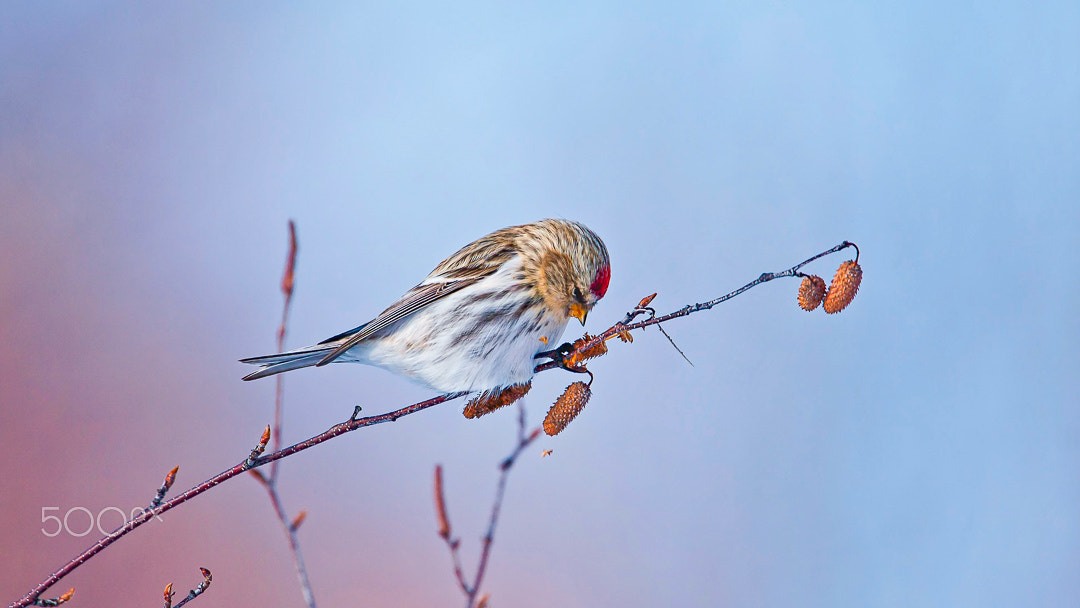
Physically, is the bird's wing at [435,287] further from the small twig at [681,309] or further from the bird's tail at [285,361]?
the small twig at [681,309]

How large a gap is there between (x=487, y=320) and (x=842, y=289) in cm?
49

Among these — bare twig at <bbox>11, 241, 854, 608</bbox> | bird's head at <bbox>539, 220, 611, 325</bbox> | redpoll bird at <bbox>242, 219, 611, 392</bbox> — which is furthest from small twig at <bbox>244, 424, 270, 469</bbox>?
bird's head at <bbox>539, 220, 611, 325</bbox>

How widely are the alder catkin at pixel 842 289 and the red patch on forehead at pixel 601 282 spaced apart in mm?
351

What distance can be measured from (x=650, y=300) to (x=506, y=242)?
501 millimetres

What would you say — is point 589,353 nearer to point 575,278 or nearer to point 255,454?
point 575,278

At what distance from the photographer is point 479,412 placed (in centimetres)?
104

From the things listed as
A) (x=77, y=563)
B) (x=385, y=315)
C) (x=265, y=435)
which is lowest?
(x=77, y=563)

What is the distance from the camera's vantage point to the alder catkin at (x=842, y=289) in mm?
828

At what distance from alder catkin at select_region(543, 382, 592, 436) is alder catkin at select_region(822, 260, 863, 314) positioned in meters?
0.29

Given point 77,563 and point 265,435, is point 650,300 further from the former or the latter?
point 77,563

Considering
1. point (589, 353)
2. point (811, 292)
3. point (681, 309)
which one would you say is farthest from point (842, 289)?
point (589, 353)

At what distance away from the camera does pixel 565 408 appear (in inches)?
35.6

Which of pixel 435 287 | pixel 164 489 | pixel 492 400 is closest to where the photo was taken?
pixel 164 489

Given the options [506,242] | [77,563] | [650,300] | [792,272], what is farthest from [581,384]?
[77,563]
